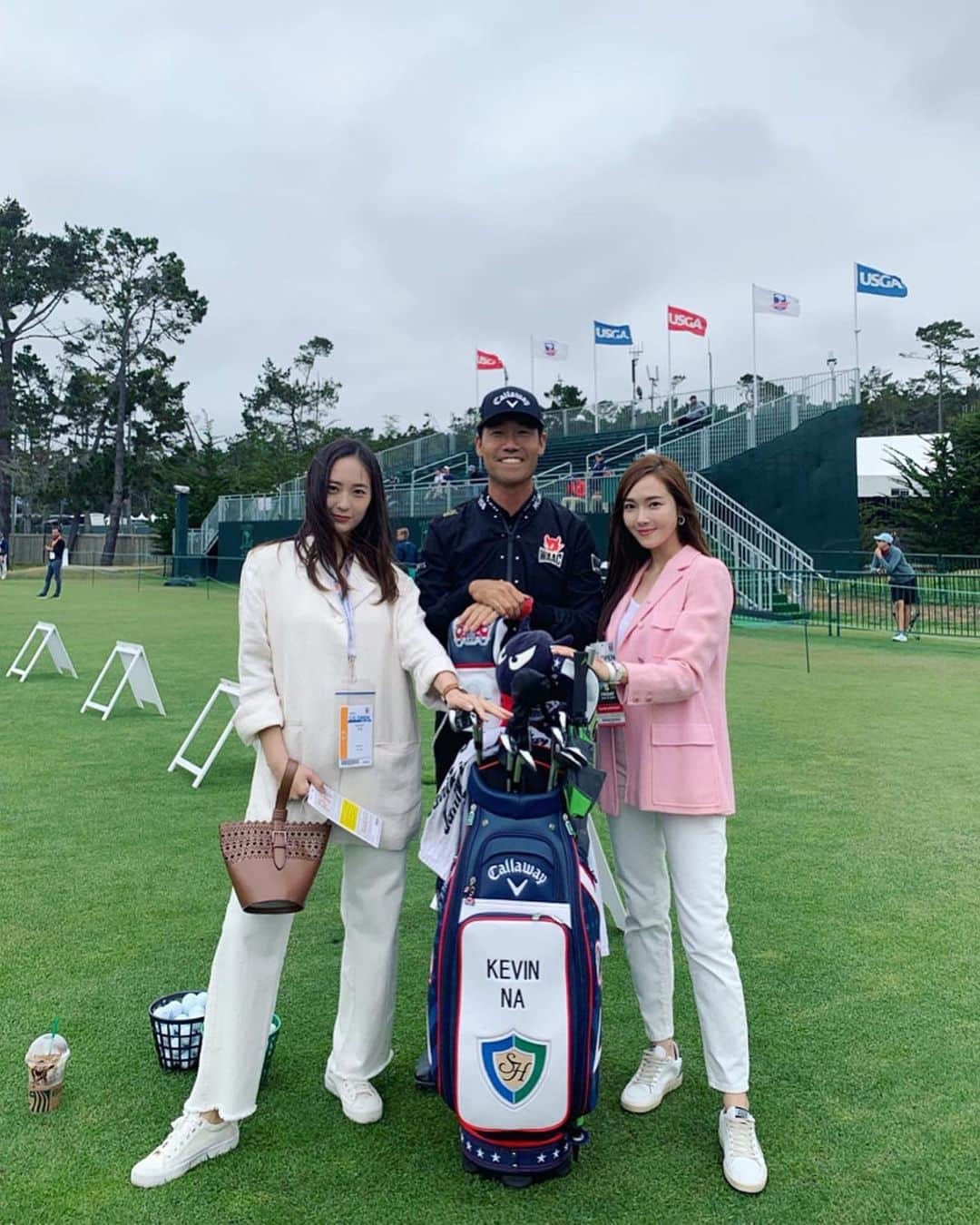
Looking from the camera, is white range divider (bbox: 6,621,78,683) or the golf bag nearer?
the golf bag

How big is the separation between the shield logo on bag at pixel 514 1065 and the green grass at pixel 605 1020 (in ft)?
0.87

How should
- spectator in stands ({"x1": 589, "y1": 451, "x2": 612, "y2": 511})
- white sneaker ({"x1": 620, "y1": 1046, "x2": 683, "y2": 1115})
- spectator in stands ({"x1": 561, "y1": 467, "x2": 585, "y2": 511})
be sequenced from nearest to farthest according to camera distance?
white sneaker ({"x1": 620, "y1": 1046, "x2": 683, "y2": 1115}) → spectator in stands ({"x1": 589, "y1": 451, "x2": 612, "y2": 511}) → spectator in stands ({"x1": 561, "y1": 467, "x2": 585, "y2": 511})

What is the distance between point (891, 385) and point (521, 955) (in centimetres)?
8032

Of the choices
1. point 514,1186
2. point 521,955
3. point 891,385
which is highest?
point 891,385

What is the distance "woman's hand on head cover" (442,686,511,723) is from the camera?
99.6 inches

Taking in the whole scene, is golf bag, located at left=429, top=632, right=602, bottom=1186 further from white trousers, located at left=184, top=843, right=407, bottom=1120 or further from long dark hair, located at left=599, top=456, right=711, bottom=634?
long dark hair, located at left=599, top=456, right=711, bottom=634

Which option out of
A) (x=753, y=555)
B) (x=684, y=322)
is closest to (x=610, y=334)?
(x=684, y=322)

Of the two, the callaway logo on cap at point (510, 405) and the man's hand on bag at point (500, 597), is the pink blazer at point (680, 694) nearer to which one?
the man's hand on bag at point (500, 597)

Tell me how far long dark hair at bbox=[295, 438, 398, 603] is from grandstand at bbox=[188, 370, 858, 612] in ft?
54.4

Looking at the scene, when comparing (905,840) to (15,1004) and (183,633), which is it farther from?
(183,633)

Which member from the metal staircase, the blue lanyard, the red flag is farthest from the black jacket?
the red flag

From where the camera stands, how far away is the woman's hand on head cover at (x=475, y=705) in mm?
2529

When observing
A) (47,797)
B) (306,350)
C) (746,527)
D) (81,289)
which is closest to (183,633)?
(47,797)

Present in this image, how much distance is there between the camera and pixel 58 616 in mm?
20094
